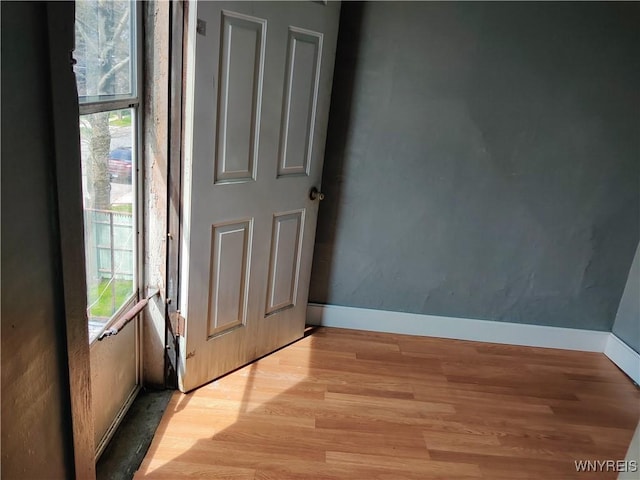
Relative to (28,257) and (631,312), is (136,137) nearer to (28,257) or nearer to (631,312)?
(28,257)

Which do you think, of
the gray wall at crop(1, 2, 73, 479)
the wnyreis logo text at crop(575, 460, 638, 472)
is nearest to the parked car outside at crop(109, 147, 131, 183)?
the gray wall at crop(1, 2, 73, 479)

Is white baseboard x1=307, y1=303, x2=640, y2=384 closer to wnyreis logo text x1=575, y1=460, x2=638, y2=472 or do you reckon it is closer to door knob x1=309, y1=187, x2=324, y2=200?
door knob x1=309, y1=187, x2=324, y2=200

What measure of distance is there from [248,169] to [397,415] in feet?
4.32

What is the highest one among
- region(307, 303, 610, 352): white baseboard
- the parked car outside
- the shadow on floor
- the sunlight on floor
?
the parked car outside

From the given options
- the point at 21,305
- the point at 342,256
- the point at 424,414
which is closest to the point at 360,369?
the point at 424,414

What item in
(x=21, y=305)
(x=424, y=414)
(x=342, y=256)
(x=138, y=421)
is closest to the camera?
(x=21, y=305)

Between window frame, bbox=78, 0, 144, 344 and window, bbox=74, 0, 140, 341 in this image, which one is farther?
window frame, bbox=78, 0, 144, 344

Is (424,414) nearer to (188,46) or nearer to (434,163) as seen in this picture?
(434,163)

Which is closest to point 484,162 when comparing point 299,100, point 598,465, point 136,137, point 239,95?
point 299,100

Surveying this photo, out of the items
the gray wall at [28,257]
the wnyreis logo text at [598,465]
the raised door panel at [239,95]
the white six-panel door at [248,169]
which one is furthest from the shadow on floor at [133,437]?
the wnyreis logo text at [598,465]

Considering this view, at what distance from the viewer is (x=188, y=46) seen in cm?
205

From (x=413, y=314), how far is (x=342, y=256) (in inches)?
22.3

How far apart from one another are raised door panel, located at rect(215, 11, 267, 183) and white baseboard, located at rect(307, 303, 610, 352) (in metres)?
1.18

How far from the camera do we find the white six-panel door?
2146mm
